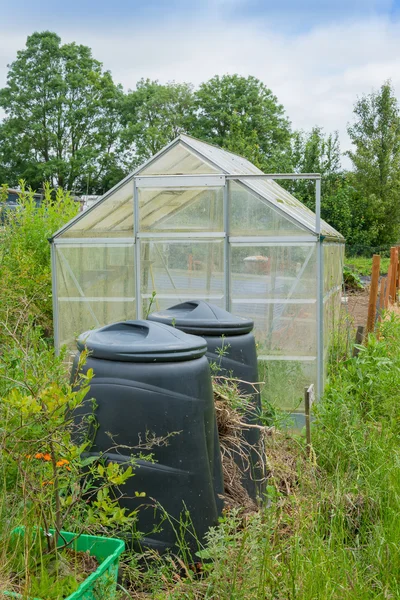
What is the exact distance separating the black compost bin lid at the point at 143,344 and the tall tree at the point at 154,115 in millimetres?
29353

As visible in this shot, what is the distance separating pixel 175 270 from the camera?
5.62m

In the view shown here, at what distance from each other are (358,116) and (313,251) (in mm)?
20508

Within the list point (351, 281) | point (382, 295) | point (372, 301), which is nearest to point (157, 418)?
point (372, 301)

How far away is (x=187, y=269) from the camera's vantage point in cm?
559

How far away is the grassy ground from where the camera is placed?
2.05 m

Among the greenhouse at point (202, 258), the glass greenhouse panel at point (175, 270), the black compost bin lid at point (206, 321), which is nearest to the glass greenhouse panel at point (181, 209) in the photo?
the greenhouse at point (202, 258)

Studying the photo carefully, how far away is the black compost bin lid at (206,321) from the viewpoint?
10.6 ft

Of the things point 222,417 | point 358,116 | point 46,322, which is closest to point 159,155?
point 46,322

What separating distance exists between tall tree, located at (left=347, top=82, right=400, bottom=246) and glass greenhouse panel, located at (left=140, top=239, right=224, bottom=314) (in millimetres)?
17416

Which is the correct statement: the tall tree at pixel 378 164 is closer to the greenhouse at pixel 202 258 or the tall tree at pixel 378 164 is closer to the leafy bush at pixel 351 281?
the leafy bush at pixel 351 281

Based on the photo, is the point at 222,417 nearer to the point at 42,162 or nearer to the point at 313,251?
the point at 313,251

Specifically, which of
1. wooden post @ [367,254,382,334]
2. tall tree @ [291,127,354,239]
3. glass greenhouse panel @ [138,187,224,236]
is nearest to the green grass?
tall tree @ [291,127,354,239]

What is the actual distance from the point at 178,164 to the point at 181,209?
38cm

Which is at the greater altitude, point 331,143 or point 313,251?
point 331,143
